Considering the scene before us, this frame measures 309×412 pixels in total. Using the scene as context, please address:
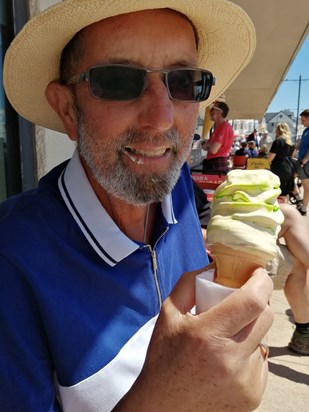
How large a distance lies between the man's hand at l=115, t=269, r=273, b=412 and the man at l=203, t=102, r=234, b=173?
5914 millimetres

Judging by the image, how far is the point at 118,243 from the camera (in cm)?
133

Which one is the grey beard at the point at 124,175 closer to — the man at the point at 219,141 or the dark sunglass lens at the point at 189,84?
the dark sunglass lens at the point at 189,84

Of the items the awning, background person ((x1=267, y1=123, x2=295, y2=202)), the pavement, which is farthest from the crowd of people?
background person ((x1=267, y1=123, x2=295, y2=202))

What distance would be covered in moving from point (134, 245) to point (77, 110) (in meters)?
0.54

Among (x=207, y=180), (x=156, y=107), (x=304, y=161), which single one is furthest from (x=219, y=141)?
(x=156, y=107)

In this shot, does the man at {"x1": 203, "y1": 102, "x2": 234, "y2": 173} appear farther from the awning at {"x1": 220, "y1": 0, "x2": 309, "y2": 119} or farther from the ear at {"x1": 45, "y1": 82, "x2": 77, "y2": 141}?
the ear at {"x1": 45, "y1": 82, "x2": 77, "y2": 141}

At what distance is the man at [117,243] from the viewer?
38.4 inches

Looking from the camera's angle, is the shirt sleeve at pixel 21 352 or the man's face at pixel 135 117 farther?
the man's face at pixel 135 117

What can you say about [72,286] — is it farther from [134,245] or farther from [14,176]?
[14,176]

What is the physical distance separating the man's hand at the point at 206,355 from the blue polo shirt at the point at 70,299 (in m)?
0.20

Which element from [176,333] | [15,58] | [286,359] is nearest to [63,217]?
[176,333]

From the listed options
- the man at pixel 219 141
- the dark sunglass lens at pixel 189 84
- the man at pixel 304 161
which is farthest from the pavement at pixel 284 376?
the man at pixel 304 161

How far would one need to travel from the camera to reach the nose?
1344 mm

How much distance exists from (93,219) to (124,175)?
0.18 meters
